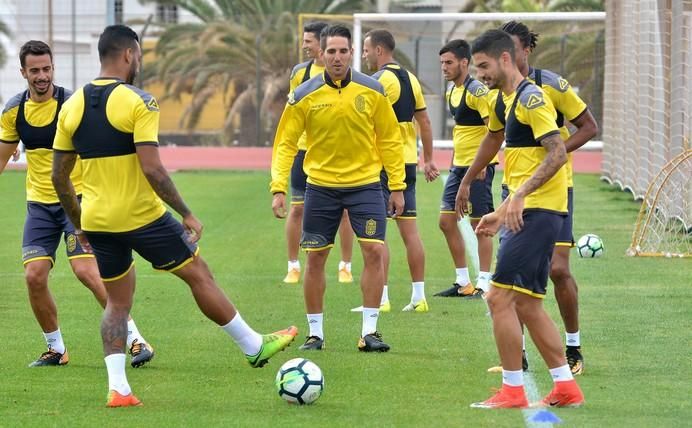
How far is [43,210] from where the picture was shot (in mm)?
9156

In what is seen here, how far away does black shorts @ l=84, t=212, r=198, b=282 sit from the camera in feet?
25.0

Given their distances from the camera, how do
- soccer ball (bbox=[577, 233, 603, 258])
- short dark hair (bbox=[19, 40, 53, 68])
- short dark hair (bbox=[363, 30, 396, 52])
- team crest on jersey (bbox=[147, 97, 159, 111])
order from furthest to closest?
soccer ball (bbox=[577, 233, 603, 258]) → short dark hair (bbox=[363, 30, 396, 52]) → short dark hair (bbox=[19, 40, 53, 68]) → team crest on jersey (bbox=[147, 97, 159, 111])

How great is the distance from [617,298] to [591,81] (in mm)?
22210

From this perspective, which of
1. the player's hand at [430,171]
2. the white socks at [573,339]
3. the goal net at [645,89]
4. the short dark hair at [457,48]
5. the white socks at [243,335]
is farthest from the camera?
the goal net at [645,89]

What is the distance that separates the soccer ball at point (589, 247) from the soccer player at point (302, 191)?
9.37 ft

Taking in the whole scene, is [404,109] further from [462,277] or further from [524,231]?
[524,231]

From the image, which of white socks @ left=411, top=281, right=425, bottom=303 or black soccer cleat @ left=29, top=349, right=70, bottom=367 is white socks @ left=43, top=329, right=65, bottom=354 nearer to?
black soccer cleat @ left=29, top=349, right=70, bottom=367

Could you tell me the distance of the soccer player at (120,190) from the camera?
7.42m

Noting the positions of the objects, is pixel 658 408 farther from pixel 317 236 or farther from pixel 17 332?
pixel 17 332

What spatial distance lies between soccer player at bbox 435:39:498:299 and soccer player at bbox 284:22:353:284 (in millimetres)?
1239

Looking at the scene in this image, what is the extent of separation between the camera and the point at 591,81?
33500 mm

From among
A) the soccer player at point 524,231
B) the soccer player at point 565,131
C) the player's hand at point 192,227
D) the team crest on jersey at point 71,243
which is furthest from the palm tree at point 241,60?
the soccer player at point 524,231

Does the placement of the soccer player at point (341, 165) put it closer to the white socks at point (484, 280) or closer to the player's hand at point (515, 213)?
the player's hand at point (515, 213)

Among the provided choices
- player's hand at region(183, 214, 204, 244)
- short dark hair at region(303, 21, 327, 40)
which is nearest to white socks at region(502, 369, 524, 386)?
player's hand at region(183, 214, 204, 244)
